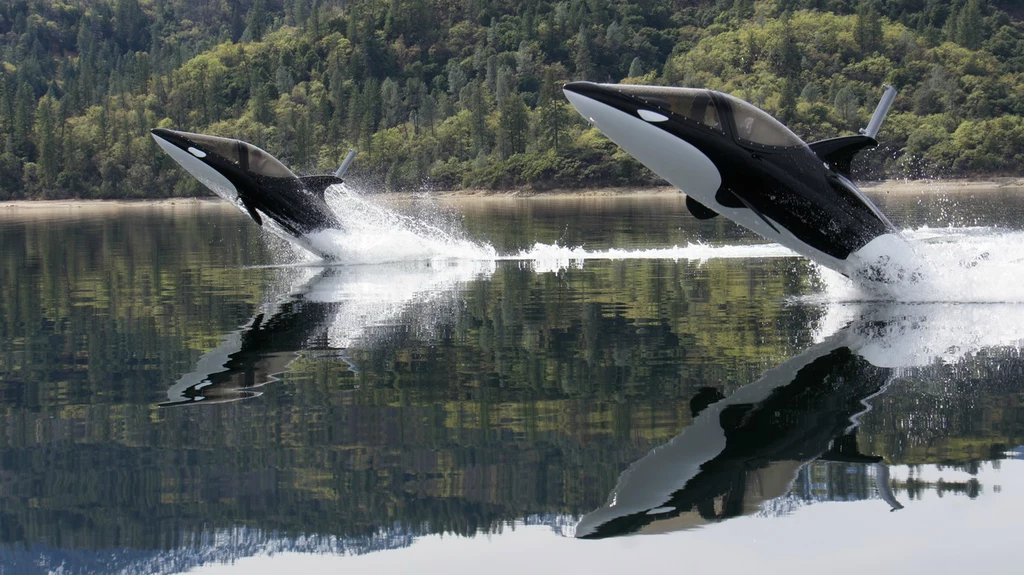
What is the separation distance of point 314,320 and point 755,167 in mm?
9633

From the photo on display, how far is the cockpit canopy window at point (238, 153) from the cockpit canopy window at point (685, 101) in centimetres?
1749

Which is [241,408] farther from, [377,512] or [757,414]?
[757,414]

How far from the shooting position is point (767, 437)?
13414 mm

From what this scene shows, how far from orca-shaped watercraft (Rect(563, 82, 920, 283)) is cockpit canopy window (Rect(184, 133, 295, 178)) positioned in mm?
16905

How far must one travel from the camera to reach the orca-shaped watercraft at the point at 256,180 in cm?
3888

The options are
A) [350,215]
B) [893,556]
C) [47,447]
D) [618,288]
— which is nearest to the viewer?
[893,556]

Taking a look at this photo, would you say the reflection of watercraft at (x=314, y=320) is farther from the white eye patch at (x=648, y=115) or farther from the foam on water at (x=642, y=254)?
the white eye patch at (x=648, y=115)

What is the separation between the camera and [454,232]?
201 feet

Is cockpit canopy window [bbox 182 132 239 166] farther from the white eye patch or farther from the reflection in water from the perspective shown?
the reflection in water

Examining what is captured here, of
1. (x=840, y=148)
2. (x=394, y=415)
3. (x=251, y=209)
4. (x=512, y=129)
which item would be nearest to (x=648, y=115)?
(x=840, y=148)

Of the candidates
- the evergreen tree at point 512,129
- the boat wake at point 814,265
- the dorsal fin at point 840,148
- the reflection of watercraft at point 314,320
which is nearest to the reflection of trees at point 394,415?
the reflection of watercraft at point 314,320

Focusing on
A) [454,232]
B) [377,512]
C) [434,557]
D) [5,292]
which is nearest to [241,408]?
[377,512]

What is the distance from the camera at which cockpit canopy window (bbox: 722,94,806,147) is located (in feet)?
82.4

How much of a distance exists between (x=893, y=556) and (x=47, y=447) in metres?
9.29
